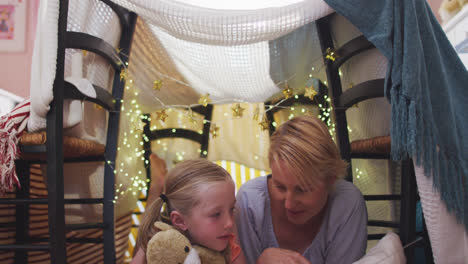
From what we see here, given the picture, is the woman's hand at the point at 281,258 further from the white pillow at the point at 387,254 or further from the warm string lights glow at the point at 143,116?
the warm string lights glow at the point at 143,116

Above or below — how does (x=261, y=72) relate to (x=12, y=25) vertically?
below

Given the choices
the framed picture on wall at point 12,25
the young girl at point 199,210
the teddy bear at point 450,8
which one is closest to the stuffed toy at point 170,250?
the young girl at point 199,210

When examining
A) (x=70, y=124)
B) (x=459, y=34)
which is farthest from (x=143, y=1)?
(x=459, y=34)

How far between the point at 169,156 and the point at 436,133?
1208 mm

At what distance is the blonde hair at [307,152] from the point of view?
2.97ft

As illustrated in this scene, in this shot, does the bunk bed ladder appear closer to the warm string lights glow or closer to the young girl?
the warm string lights glow

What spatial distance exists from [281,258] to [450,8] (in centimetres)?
145

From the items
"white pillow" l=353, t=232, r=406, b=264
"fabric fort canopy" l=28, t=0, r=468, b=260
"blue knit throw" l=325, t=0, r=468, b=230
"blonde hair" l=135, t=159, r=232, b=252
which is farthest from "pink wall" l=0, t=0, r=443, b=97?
"white pillow" l=353, t=232, r=406, b=264

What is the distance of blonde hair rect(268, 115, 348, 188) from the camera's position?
90 cm

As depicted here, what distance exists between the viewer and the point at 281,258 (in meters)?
0.90

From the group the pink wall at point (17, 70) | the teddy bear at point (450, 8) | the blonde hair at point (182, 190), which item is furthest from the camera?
the pink wall at point (17, 70)

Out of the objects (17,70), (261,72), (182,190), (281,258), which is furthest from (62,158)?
(17,70)

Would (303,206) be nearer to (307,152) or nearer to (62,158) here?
(307,152)

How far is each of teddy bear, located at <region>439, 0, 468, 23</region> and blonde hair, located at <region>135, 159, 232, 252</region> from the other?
139 centimetres
